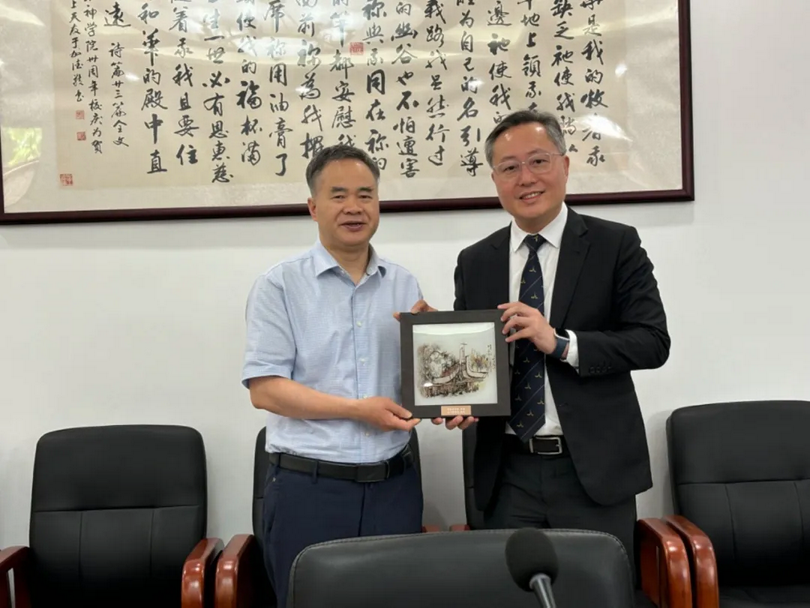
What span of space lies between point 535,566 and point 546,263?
100 centimetres

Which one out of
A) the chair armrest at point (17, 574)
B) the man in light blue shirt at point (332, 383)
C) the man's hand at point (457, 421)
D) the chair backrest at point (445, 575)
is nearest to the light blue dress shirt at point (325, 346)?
the man in light blue shirt at point (332, 383)

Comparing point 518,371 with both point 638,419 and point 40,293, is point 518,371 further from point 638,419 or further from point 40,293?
point 40,293

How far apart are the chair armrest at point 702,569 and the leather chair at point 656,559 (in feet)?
0.17

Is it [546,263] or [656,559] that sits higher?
[546,263]

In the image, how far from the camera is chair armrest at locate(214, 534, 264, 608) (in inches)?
65.2

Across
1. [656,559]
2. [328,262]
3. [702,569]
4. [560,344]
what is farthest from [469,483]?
[328,262]

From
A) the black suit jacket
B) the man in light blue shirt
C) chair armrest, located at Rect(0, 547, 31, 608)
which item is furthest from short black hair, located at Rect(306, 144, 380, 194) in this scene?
chair armrest, located at Rect(0, 547, 31, 608)

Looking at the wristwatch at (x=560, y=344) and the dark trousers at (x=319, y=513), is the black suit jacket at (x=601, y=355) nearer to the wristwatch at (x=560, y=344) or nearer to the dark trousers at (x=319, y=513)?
the wristwatch at (x=560, y=344)

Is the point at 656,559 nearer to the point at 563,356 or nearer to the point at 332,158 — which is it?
the point at 563,356

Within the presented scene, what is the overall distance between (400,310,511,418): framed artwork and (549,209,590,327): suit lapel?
0.52 feet

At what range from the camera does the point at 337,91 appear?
209 cm

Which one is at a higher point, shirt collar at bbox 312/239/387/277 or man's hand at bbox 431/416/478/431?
shirt collar at bbox 312/239/387/277

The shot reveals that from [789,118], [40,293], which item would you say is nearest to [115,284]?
[40,293]

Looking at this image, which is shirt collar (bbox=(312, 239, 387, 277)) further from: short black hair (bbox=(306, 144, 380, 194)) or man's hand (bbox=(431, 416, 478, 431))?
man's hand (bbox=(431, 416, 478, 431))
